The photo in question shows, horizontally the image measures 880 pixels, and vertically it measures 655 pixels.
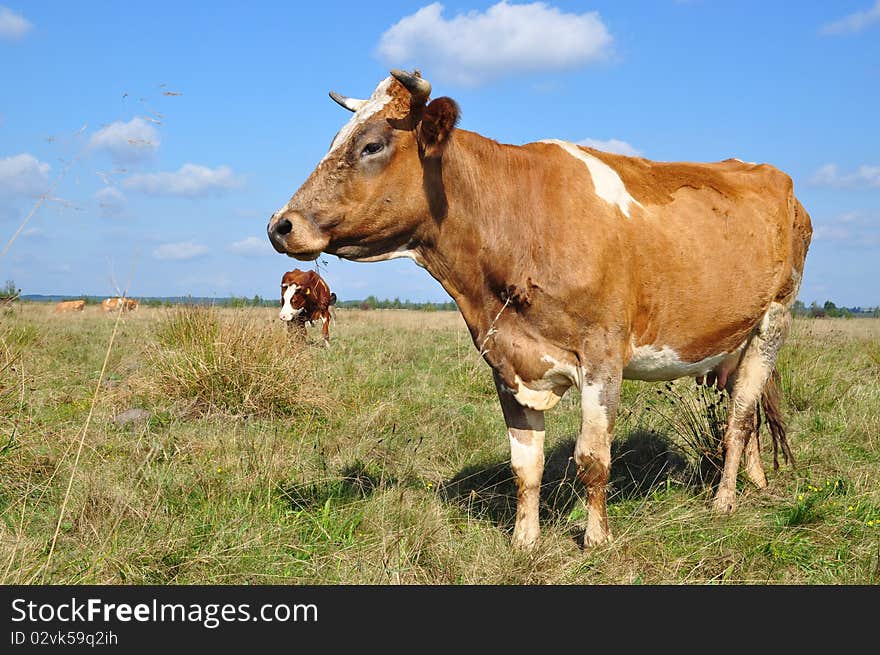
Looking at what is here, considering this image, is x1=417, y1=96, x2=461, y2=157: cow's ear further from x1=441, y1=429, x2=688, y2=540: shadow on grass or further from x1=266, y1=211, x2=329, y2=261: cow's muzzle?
x1=441, y1=429, x2=688, y2=540: shadow on grass

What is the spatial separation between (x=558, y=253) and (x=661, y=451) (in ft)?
9.52

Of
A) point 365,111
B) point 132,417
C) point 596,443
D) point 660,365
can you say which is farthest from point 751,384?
point 132,417

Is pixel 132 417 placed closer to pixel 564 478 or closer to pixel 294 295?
pixel 564 478

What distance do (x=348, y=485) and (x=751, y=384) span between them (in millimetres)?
3303

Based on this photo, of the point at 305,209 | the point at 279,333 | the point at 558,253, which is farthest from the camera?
the point at 279,333

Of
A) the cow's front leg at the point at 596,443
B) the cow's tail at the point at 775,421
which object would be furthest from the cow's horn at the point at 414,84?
the cow's tail at the point at 775,421

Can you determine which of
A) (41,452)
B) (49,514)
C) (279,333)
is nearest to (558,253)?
(49,514)

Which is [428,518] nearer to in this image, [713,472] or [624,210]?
[624,210]

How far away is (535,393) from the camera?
14.9 feet

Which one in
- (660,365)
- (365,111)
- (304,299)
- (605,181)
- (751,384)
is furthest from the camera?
(304,299)

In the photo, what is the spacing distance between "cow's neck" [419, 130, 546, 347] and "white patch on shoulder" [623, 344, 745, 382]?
101 cm

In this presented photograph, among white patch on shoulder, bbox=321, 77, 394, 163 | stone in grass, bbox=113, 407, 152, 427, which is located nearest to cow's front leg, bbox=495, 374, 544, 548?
white patch on shoulder, bbox=321, 77, 394, 163

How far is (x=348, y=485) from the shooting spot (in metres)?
5.30

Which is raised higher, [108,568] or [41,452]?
[41,452]
